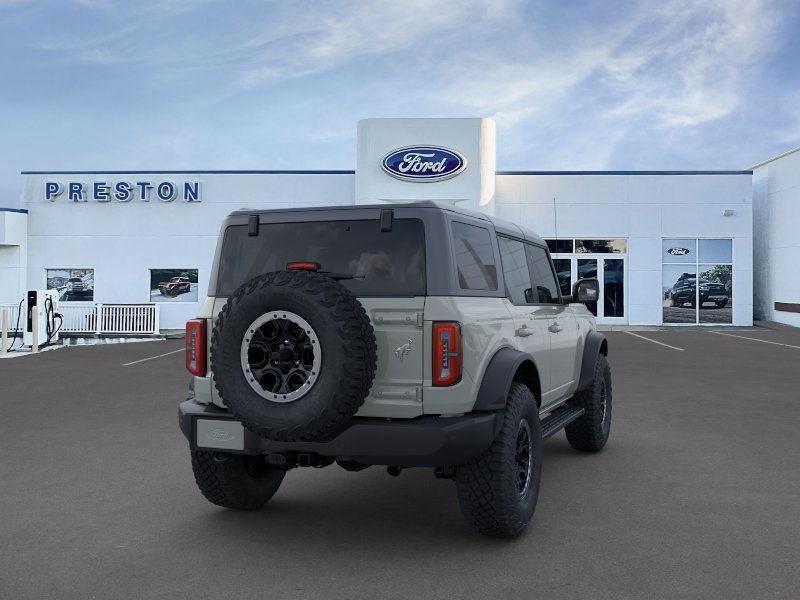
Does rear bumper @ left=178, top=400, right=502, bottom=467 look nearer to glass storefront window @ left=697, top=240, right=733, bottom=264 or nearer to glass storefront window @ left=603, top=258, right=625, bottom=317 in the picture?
glass storefront window @ left=603, top=258, right=625, bottom=317

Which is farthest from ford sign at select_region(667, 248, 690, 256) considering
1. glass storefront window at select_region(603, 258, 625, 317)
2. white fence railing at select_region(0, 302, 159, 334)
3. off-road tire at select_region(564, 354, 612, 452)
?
off-road tire at select_region(564, 354, 612, 452)

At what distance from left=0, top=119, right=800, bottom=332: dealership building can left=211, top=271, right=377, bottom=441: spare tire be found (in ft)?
79.8

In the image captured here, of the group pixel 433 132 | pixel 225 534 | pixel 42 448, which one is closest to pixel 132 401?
pixel 42 448

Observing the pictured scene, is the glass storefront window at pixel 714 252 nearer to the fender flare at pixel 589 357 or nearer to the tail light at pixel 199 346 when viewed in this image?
the fender flare at pixel 589 357

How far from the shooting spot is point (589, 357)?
709 cm

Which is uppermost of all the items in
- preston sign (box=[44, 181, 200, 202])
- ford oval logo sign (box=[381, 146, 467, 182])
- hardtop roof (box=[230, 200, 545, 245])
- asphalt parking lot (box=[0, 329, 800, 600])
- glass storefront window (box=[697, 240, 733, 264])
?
ford oval logo sign (box=[381, 146, 467, 182])

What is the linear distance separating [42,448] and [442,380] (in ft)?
16.4

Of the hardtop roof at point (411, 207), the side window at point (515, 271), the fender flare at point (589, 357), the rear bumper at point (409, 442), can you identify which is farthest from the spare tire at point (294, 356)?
the fender flare at point (589, 357)

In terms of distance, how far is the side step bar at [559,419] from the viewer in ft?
18.8

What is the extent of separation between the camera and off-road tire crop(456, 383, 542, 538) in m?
4.50

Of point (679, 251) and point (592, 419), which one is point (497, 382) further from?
point (679, 251)

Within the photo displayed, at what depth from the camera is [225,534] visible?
488cm

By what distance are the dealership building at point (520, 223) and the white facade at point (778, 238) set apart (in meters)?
0.08

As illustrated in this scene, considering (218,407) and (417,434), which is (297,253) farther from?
(417,434)
